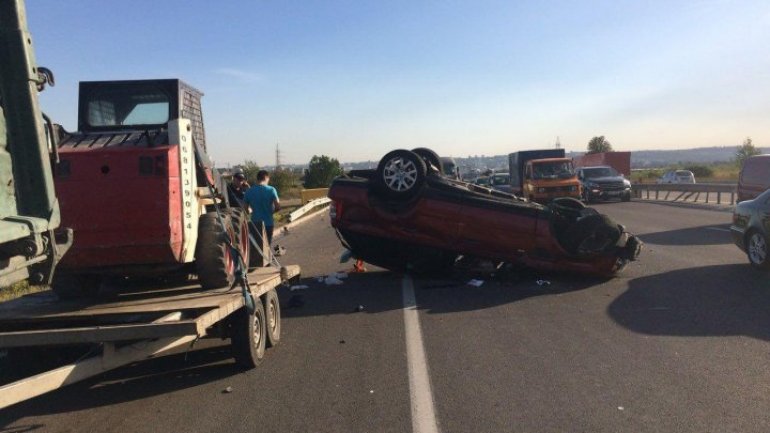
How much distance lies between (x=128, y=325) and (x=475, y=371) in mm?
3032

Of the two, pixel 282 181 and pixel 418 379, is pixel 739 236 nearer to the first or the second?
pixel 418 379

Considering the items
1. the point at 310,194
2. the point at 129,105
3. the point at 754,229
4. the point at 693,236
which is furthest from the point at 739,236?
the point at 310,194

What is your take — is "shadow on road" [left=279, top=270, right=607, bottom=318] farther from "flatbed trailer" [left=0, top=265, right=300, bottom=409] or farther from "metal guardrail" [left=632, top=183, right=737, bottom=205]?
"metal guardrail" [left=632, top=183, right=737, bottom=205]

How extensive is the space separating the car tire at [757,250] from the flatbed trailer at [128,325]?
8.34m

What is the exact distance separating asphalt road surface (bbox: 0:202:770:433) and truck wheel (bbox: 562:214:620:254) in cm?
81

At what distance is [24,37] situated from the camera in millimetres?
3793

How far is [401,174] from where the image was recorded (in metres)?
11.4

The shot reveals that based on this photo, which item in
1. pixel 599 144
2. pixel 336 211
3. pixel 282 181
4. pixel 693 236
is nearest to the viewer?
pixel 336 211

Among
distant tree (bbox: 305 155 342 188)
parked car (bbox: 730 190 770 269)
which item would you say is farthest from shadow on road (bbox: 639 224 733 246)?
distant tree (bbox: 305 155 342 188)

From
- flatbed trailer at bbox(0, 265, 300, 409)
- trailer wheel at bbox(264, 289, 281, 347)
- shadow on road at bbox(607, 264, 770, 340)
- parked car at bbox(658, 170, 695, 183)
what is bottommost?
parked car at bbox(658, 170, 695, 183)

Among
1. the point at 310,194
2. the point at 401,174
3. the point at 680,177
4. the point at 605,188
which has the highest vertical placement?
the point at 401,174

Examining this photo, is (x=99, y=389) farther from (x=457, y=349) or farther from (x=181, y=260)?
(x=457, y=349)

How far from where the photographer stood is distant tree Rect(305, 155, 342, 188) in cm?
5756

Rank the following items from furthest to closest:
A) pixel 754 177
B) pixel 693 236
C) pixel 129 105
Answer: pixel 754 177 → pixel 693 236 → pixel 129 105
